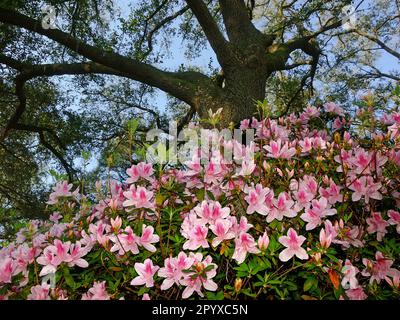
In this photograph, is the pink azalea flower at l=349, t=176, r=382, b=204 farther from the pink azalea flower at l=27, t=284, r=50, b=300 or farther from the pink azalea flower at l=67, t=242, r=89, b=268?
the pink azalea flower at l=27, t=284, r=50, b=300

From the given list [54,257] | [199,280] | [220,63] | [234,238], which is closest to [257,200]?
[234,238]

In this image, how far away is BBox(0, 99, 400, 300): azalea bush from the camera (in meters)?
1.78

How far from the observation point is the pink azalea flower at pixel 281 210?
196 centimetres

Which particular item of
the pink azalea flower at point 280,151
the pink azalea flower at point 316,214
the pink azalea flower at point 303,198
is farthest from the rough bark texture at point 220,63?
the pink azalea flower at point 316,214

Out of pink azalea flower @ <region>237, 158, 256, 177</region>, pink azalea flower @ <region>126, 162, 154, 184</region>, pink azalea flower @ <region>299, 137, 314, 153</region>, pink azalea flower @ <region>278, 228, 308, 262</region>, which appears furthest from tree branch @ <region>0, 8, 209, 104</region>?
pink azalea flower @ <region>278, 228, 308, 262</region>

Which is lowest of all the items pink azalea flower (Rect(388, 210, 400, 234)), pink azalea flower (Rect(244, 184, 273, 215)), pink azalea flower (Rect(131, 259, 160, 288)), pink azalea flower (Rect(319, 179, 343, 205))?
pink azalea flower (Rect(131, 259, 160, 288))

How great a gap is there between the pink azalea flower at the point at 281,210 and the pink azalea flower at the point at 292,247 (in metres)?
0.18

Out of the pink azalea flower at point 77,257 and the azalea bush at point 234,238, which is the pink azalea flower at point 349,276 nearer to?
the azalea bush at point 234,238

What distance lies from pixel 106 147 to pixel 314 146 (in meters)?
8.33

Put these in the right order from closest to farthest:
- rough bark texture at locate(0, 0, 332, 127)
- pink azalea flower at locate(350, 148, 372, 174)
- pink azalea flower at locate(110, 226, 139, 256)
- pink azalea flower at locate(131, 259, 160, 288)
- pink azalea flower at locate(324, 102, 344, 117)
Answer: pink azalea flower at locate(131, 259, 160, 288), pink azalea flower at locate(110, 226, 139, 256), pink azalea flower at locate(350, 148, 372, 174), pink azalea flower at locate(324, 102, 344, 117), rough bark texture at locate(0, 0, 332, 127)

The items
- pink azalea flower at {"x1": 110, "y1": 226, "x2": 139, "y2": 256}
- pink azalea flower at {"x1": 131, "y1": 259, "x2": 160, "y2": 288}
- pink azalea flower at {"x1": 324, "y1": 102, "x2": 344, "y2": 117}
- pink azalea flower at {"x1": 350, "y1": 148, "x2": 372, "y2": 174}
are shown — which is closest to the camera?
pink azalea flower at {"x1": 131, "y1": 259, "x2": 160, "y2": 288}

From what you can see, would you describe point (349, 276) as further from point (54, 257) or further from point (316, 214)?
point (54, 257)
